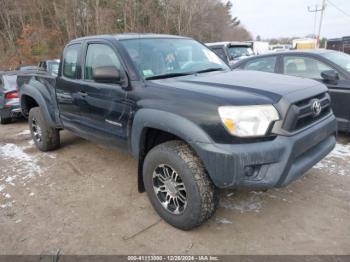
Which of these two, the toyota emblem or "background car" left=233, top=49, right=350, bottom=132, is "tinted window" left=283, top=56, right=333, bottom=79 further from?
the toyota emblem

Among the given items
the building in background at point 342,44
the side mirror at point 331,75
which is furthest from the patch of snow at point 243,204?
the building in background at point 342,44

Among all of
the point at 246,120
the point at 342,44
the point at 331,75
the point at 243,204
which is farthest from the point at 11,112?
the point at 342,44

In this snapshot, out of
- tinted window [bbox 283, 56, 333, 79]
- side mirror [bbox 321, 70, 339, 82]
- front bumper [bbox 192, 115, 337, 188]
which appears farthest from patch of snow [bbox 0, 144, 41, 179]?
side mirror [bbox 321, 70, 339, 82]

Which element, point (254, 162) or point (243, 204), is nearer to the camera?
point (254, 162)

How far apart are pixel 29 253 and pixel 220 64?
2.94 m

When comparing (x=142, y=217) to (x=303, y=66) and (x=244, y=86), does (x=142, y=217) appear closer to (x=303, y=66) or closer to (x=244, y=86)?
(x=244, y=86)

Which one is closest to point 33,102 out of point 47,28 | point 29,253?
point 29,253

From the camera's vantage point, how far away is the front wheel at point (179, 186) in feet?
8.68

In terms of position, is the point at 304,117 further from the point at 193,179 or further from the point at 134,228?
the point at 134,228

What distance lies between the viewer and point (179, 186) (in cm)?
288

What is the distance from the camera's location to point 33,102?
5.70 metres

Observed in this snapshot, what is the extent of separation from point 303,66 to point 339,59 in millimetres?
595

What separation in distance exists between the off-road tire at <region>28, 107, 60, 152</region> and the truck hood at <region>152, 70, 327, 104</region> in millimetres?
2848

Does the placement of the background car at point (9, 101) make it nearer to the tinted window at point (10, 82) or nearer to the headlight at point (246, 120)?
the tinted window at point (10, 82)
